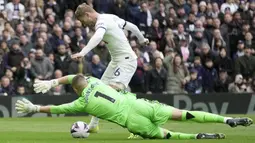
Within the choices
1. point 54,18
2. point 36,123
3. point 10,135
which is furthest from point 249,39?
point 10,135

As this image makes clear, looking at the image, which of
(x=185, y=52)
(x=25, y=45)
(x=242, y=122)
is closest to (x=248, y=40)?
(x=185, y=52)

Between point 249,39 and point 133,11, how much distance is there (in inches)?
184

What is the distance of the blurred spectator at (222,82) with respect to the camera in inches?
1249

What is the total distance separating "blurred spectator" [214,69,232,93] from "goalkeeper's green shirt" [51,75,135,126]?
15.3 m

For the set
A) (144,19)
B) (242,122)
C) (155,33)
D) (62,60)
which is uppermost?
(144,19)

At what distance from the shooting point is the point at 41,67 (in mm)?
28641

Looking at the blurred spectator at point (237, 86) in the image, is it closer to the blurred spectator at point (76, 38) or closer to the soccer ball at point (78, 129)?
the blurred spectator at point (76, 38)

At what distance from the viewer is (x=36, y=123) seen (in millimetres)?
23859

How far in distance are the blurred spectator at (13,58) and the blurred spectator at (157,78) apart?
470 cm

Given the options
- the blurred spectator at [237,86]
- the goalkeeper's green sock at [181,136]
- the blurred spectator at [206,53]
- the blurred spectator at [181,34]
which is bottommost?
the blurred spectator at [237,86]

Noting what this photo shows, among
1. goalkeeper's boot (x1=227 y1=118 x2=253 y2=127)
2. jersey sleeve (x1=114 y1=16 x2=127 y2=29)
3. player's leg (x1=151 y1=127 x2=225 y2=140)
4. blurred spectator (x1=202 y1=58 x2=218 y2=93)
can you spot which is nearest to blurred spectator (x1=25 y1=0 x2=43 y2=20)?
blurred spectator (x1=202 y1=58 x2=218 y2=93)

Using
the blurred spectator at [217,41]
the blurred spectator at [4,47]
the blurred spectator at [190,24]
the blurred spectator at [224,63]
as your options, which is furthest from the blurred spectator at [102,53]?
the blurred spectator at [217,41]

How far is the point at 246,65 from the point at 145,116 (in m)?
16.0

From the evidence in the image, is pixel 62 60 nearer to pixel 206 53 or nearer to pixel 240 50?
pixel 206 53
